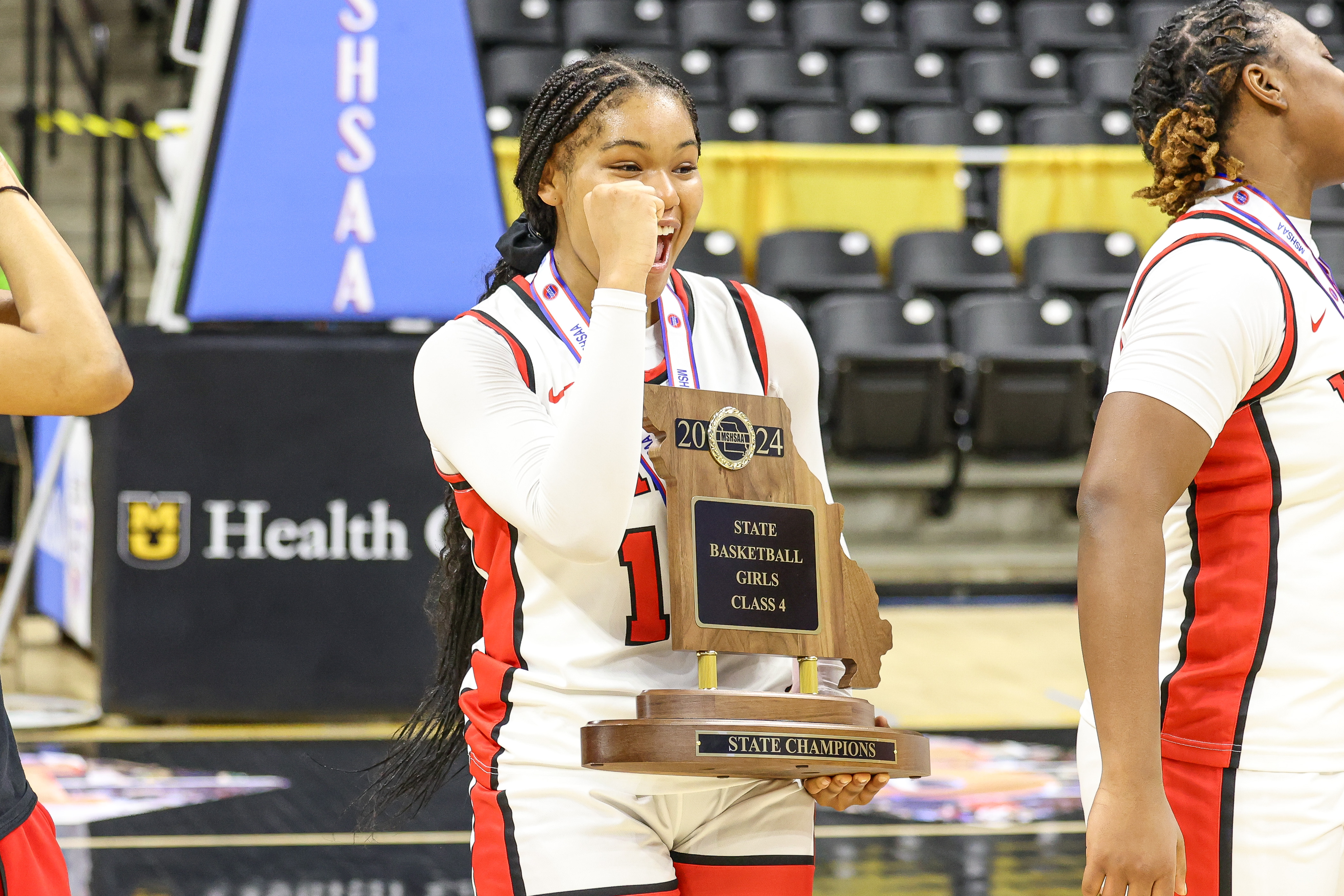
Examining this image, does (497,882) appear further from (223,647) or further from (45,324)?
(223,647)

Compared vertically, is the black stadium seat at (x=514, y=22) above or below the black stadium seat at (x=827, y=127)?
above

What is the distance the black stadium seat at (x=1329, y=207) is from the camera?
8008 mm

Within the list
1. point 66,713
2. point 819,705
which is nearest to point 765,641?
point 819,705

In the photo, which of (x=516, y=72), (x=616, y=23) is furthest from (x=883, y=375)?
(x=616, y=23)

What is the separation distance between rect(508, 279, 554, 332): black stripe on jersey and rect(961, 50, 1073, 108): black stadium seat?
24.5ft

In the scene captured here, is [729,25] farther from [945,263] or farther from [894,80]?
[945,263]

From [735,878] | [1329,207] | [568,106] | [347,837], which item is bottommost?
[347,837]

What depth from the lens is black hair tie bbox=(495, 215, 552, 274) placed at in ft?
6.11

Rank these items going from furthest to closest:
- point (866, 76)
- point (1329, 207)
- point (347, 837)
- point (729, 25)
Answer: point (729, 25), point (866, 76), point (1329, 207), point (347, 837)

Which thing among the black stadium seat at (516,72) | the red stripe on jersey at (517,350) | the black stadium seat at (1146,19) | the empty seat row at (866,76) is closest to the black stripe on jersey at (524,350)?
the red stripe on jersey at (517,350)

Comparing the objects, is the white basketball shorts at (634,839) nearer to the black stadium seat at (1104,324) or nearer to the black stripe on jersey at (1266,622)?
the black stripe on jersey at (1266,622)

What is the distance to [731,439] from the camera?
1672mm

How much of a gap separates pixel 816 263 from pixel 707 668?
250 inches

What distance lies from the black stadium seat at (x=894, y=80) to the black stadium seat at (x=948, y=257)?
44.1 inches
